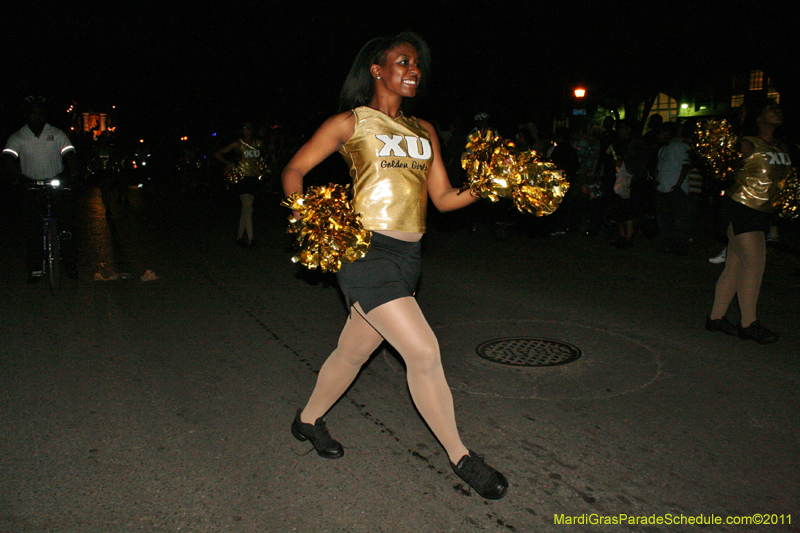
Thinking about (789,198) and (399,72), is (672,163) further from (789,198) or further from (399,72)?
(399,72)

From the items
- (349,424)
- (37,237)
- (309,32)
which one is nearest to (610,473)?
(349,424)

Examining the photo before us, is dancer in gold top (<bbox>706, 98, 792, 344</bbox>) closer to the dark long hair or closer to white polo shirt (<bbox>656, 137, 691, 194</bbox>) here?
the dark long hair

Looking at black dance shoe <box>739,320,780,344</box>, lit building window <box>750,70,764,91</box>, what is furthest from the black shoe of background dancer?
lit building window <box>750,70,764,91</box>

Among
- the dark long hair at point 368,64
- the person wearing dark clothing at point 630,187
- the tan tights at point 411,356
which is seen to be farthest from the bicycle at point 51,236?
the person wearing dark clothing at point 630,187

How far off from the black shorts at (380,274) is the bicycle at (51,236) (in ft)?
19.2

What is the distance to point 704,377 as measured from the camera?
4820mm

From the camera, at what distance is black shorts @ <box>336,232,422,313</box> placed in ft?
10.4

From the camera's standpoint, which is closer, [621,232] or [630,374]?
[630,374]

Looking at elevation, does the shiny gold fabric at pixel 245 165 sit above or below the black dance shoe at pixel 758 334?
above

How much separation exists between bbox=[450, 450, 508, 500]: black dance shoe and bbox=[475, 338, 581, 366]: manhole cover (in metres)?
1.95

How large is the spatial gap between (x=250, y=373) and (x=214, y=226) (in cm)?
952

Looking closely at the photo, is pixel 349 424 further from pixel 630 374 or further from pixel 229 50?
pixel 229 50

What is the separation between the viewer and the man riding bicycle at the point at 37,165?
7.89m

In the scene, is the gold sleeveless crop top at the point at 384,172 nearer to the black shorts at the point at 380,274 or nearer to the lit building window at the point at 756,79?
the black shorts at the point at 380,274
